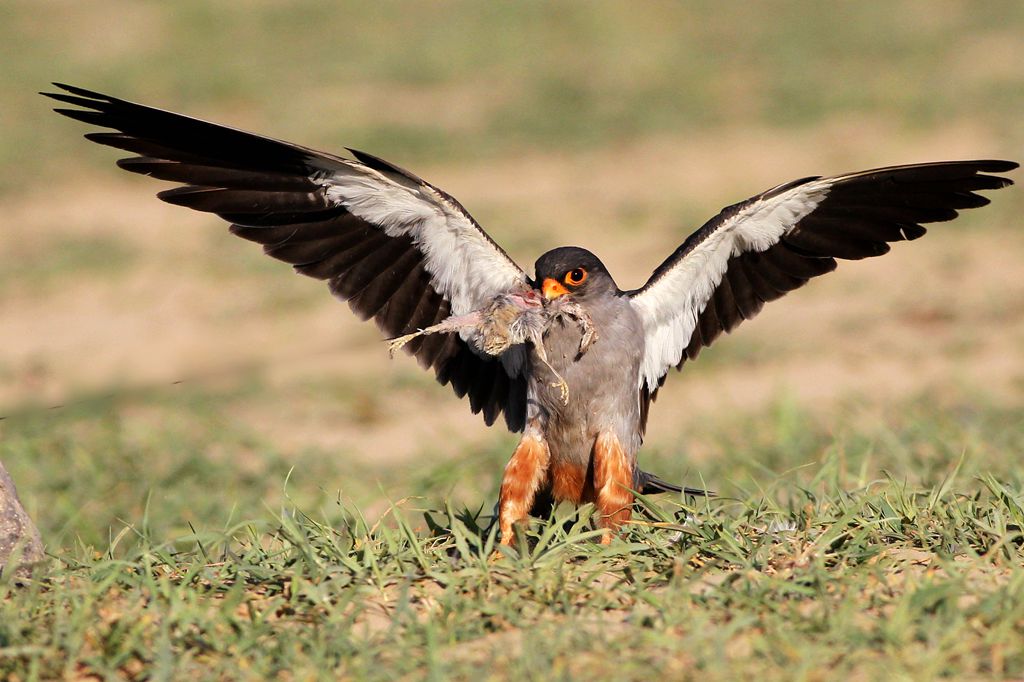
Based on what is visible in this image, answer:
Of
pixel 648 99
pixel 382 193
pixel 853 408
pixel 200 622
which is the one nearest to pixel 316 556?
pixel 200 622

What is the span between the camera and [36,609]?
3.39 m

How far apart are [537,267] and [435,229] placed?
1.36 feet

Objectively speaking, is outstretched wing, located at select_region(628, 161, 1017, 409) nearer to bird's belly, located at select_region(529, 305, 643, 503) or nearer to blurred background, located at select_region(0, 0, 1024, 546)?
bird's belly, located at select_region(529, 305, 643, 503)

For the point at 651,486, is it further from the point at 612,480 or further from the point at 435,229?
the point at 435,229

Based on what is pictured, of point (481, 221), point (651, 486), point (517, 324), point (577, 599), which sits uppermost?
point (481, 221)

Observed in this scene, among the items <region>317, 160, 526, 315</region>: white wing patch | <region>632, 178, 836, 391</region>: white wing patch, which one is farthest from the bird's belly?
<region>317, 160, 526, 315</region>: white wing patch

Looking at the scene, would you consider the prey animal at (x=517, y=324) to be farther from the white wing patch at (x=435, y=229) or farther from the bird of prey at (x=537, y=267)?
the white wing patch at (x=435, y=229)

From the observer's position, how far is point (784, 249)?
4809mm

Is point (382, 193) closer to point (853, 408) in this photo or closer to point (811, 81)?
point (853, 408)

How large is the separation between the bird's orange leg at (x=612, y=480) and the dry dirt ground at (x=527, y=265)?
6.62ft

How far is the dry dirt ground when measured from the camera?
24.2ft

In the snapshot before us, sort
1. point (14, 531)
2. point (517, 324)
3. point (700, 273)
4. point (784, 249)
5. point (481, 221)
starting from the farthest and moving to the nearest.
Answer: point (481, 221) → point (784, 249) → point (700, 273) → point (517, 324) → point (14, 531)

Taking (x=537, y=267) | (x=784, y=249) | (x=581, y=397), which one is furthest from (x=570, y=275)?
(x=784, y=249)

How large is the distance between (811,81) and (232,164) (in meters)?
11.7
